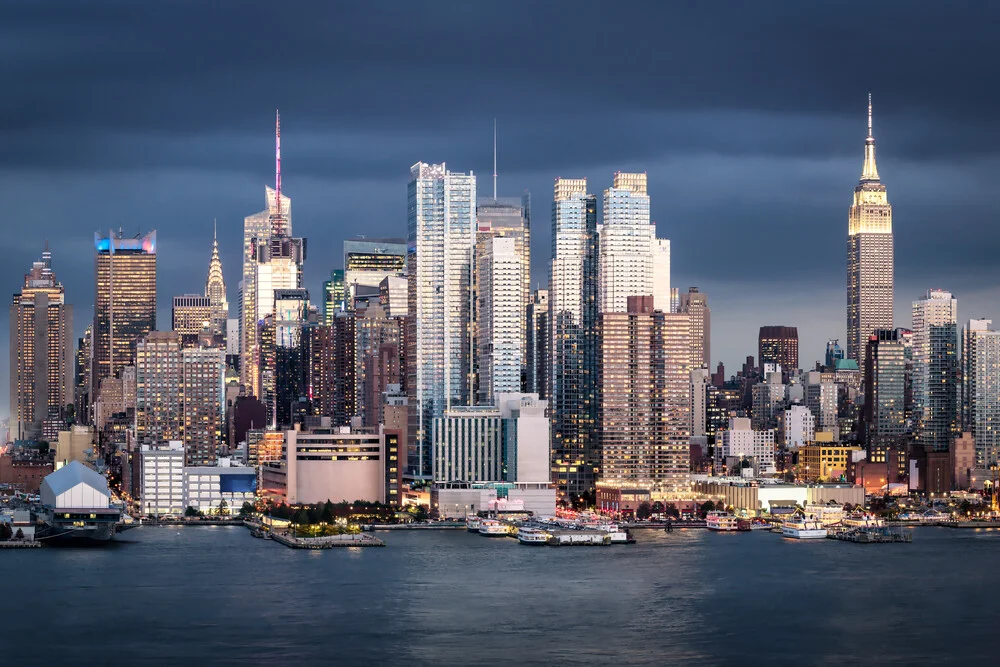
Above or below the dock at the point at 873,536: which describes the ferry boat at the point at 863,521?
above

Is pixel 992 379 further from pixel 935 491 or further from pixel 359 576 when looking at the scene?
pixel 359 576

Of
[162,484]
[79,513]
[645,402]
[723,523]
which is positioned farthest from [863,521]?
[79,513]

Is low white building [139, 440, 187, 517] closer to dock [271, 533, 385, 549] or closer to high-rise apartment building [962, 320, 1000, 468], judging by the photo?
dock [271, 533, 385, 549]

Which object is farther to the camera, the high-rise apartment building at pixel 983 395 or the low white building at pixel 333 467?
the high-rise apartment building at pixel 983 395

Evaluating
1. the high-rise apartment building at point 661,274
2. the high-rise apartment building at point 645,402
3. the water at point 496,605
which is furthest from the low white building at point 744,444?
the water at point 496,605

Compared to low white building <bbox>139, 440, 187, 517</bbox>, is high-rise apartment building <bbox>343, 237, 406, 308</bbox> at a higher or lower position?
higher

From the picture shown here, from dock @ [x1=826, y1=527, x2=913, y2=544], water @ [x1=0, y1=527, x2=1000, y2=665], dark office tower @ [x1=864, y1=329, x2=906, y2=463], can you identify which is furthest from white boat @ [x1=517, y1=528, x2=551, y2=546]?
dark office tower @ [x1=864, y1=329, x2=906, y2=463]

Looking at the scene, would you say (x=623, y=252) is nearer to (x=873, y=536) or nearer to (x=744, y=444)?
(x=744, y=444)

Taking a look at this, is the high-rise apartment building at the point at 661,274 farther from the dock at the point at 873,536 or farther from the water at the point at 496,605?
the water at the point at 496,605
